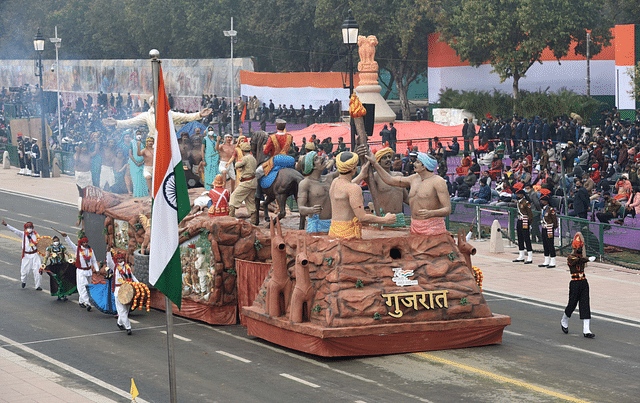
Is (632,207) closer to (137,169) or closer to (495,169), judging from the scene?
(495,169)

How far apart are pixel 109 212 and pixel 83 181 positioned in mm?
4423

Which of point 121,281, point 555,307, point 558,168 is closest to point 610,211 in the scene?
point 555,307

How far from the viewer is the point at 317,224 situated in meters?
18.9

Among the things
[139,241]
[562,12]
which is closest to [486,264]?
[139,241]

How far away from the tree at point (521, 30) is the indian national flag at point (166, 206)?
1648 inches

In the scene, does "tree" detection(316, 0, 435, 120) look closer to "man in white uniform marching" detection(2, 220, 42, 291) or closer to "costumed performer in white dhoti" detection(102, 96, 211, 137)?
"costumed performer in white dhoti" detection(102, 96, 211, 137)

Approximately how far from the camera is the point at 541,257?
27.7 metres

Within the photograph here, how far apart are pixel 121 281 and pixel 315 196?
467 cm

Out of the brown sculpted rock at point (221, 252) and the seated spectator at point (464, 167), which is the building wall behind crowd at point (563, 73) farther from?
the brown sculpted rock at point (221, 252)

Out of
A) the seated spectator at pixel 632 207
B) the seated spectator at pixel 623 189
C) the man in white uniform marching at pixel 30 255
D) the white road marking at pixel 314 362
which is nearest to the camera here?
the white road marking at pixel 314 362

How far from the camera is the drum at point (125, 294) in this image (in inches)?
785

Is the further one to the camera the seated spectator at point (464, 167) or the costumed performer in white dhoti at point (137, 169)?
the seated spectator at point (464, 167)

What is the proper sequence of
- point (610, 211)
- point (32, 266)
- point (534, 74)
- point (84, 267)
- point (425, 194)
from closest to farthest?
point (425, 194) < point (84, 267) < point (32, 266) < point (610, 211) < point (534, 74)

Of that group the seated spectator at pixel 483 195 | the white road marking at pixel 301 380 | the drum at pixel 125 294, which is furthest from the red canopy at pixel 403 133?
the white road marking at pixel 301 380
